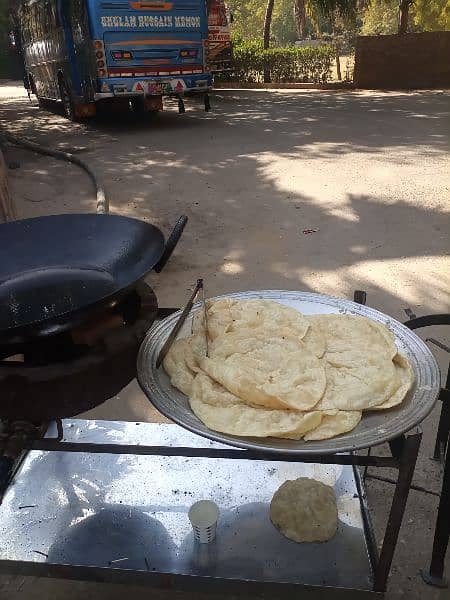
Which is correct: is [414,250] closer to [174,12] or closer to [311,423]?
[311,423]

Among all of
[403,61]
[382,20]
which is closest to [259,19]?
[382,20]

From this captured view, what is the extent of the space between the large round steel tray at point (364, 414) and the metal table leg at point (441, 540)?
53 cm

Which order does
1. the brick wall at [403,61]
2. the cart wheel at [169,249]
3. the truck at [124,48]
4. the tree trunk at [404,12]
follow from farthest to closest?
the tree trunk at [404,12]
the brick wall at [403,61]
the truck at [124,48]
the cart wheel at [169,249]

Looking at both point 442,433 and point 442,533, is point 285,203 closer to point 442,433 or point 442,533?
point 442,433

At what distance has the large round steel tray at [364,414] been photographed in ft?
4.29

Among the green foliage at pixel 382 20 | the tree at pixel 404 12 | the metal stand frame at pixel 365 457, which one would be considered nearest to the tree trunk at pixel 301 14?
the tree at pixel 404 12

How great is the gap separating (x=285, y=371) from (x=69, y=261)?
0.99 metres

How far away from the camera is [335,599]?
1.85m

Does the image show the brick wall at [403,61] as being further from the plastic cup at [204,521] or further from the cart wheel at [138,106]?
the plastic cup at [204,521]

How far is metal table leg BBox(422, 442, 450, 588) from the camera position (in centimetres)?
194

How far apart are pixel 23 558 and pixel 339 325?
1.69 m

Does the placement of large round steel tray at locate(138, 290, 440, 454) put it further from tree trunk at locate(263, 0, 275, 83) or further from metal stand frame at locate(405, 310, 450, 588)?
tree trunk at locate(263, 0, 275, 83)

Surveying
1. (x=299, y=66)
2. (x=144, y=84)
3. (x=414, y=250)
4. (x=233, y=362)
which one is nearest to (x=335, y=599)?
(x=233, y=362)

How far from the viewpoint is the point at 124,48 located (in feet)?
31.0
